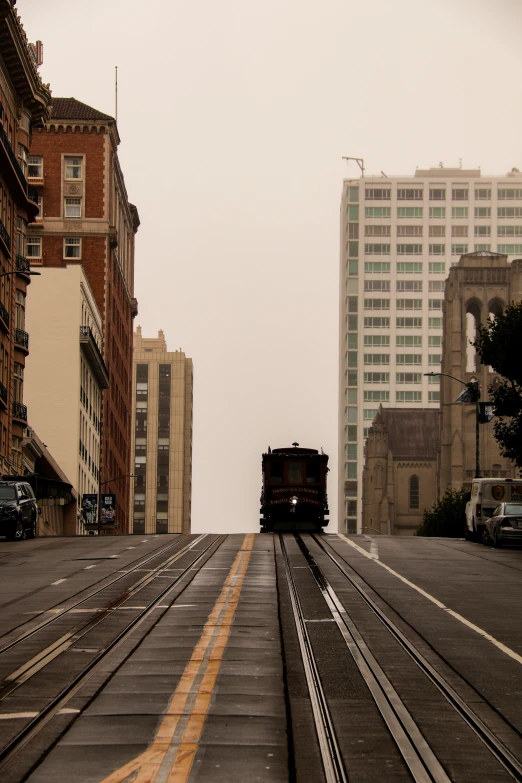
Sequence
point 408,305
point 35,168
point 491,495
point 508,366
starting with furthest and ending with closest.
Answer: point 408,305 → point 35,168 → point 508,366 → point 491,495

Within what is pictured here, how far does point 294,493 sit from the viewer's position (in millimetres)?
48406

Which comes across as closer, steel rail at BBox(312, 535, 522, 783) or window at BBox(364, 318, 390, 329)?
steel rail at BBox(312, 535, 522, 783)

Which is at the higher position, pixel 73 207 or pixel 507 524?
pixel 73 207

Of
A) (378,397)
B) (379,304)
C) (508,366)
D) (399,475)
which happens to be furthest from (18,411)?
(379,304)

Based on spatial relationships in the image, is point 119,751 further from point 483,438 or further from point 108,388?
point 483,438

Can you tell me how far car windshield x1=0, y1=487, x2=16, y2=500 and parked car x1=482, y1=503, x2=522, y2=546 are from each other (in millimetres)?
15523

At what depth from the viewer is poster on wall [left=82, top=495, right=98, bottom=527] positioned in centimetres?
9388

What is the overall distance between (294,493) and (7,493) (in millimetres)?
11775

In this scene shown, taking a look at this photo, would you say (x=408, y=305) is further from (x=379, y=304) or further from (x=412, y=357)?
(x=412, y=357)

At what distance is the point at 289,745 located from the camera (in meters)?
10.2

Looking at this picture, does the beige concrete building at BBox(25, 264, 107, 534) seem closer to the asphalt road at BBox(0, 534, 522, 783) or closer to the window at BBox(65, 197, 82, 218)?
the window at BBox(65, 197, 82, 218)

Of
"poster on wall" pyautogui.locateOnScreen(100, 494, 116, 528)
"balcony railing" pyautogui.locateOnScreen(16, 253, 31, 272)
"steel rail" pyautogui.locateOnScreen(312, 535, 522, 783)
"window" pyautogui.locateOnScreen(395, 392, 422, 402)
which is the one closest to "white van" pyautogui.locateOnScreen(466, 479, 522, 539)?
"steel rail" pyautogui.locateOnScreen(312, 535, 522, 783)

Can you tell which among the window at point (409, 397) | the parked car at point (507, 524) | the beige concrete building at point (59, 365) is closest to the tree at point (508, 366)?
the parked car at point (507, 524)

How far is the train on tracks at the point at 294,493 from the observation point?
4831cm
